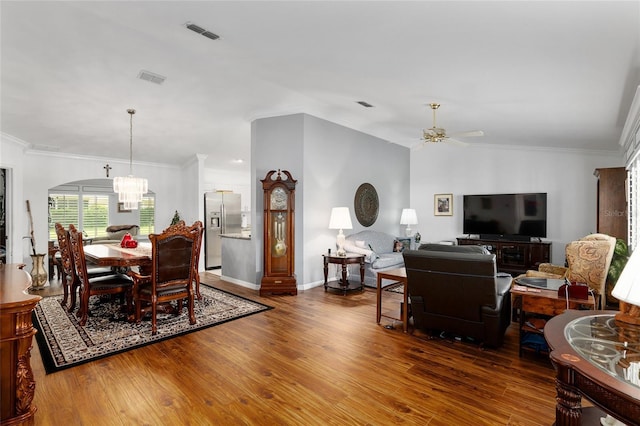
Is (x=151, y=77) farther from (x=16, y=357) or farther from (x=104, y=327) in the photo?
(x=16, y=357)

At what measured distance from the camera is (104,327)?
11.9ft

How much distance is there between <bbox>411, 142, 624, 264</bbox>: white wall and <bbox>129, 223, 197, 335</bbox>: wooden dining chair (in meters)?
5.75

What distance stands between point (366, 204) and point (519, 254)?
3.05 meters

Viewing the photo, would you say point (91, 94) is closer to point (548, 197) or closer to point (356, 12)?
point (356, 12)

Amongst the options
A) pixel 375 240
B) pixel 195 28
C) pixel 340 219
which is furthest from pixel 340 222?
pixel 195 28

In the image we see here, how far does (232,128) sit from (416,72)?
3818 millimetres

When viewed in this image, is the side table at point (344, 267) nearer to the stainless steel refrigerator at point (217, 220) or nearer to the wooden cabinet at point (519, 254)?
the wooden cabinet at point (519, 254)

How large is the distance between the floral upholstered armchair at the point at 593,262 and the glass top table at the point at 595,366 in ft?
8.55

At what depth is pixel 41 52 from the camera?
3.36 metres

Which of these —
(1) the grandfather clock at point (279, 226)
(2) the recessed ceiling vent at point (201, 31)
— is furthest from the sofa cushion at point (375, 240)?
(2) the recessed ceiling vent at point (201, 31)

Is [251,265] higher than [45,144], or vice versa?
[45,144]

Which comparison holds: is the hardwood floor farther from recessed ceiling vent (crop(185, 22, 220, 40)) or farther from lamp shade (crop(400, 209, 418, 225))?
lamp shade (crop(400, 209, 418, 225))

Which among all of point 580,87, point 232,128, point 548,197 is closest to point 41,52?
point 232,128

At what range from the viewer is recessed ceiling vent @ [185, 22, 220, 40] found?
2.85 metres
